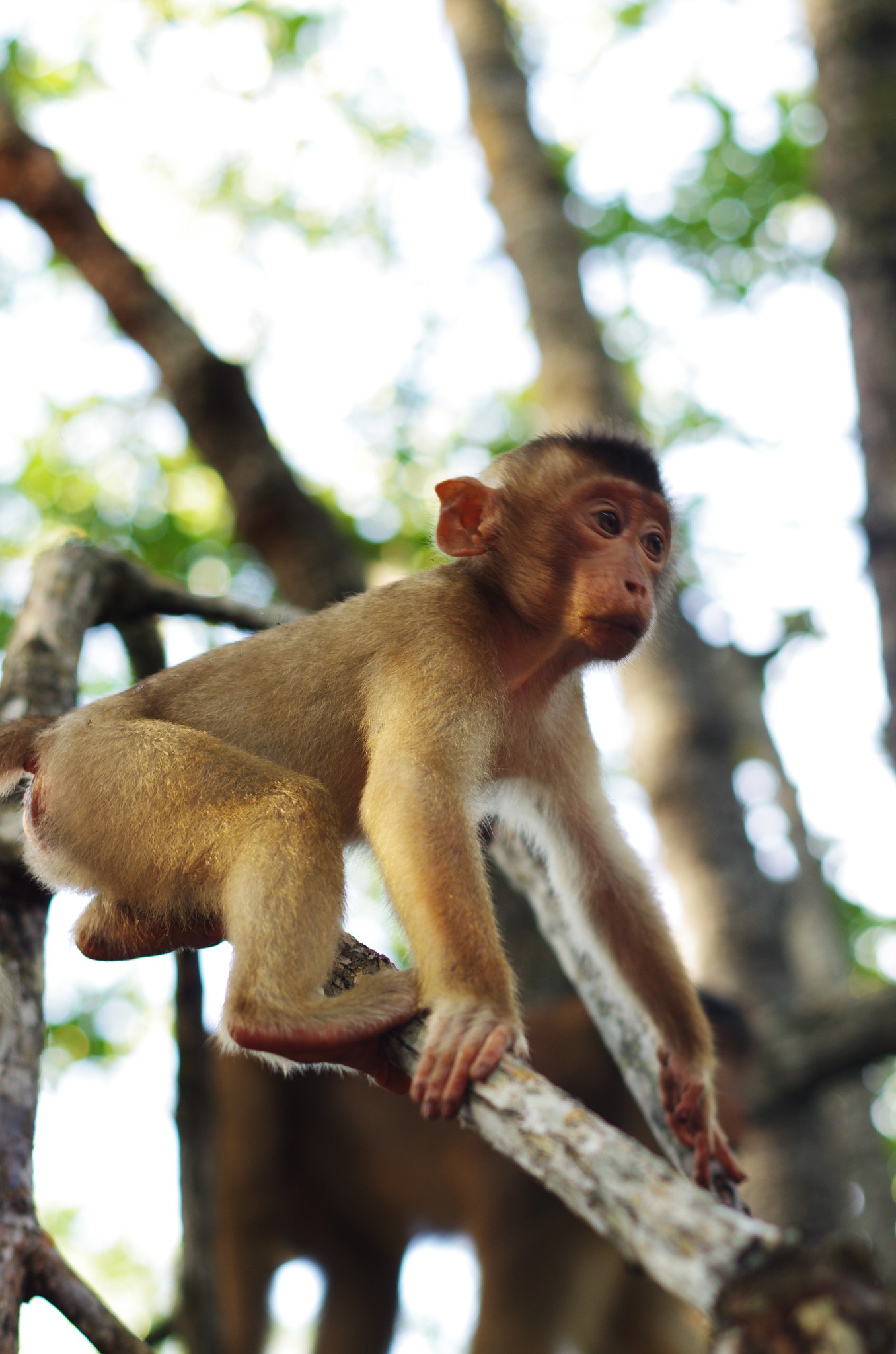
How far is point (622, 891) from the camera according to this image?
15.4 ft

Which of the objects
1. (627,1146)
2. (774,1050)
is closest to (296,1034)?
(627,1146)

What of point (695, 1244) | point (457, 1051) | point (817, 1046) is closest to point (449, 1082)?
point (457, 1051)

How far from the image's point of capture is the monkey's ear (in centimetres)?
482

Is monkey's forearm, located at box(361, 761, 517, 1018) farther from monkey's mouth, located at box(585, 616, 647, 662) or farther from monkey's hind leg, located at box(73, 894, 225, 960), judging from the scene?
monkey's mouth, located at box(585, 616, 647, 662)

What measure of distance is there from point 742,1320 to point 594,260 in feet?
48.5

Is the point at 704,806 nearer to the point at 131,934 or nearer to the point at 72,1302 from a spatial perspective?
the point at 131,934

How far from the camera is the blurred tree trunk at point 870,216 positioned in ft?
21.9

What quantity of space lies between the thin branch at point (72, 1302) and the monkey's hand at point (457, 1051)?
44.2 inches

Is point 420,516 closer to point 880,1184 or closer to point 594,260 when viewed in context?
point 594,260

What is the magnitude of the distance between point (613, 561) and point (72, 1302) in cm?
309

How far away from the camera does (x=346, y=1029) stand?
3084 mm

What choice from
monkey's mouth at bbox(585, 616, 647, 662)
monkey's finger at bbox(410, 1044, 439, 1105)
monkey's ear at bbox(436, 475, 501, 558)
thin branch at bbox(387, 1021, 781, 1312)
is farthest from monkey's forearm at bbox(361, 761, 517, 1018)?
monkey's ear at bbox(436, 475, 501, 558)

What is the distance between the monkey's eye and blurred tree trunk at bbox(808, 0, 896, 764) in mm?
2468

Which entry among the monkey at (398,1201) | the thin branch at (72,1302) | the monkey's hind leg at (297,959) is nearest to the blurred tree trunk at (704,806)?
the monkey at (398,1201)
